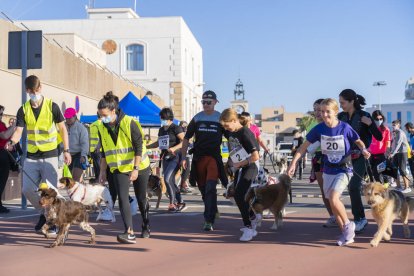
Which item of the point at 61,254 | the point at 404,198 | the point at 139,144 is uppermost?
the point at 139,144

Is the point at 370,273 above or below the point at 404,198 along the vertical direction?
below

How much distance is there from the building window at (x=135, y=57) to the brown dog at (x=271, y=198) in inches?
1647

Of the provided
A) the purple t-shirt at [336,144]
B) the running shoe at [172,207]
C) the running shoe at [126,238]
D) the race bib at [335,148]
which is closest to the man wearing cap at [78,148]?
the running shoe at [172,207]

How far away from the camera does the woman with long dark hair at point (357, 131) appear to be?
27.6ft

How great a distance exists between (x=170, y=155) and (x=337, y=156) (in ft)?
14.7

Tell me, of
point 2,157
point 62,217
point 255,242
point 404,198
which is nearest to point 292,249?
point 255,242

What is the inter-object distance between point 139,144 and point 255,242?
1.97m

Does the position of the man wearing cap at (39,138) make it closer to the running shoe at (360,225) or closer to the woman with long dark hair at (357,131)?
the woman with long dark hair at (357,131)

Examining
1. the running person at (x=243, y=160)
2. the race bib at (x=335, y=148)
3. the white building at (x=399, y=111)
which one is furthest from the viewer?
the white building at (x=399, y=111)

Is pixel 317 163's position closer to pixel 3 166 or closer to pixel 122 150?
pixel 122 150

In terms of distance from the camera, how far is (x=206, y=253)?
23.5ft

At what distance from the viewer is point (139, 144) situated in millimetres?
7730

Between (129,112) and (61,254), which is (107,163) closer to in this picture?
(61,254)

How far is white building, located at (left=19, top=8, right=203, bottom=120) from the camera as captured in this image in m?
49.3
